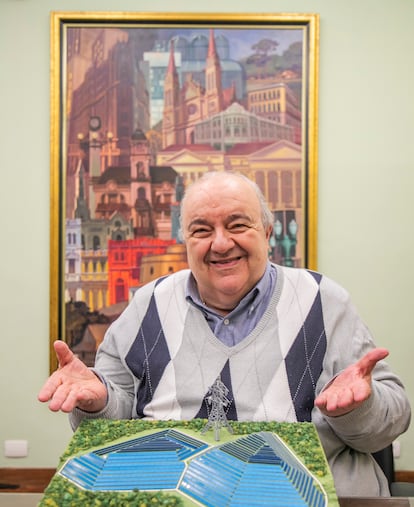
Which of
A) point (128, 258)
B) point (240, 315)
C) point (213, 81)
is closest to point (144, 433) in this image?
point (240, 315)

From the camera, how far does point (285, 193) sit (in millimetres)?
2799

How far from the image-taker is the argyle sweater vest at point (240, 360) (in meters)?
1.45

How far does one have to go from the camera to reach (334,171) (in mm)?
2799

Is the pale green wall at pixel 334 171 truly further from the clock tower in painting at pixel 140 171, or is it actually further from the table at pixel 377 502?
the table at pixel 377 502

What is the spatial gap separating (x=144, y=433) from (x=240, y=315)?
561 millimetres

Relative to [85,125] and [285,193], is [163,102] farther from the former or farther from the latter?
[285,193]

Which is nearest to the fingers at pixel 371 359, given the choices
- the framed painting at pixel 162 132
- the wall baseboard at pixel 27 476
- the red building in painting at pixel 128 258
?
the framed painting at pixel 162 132

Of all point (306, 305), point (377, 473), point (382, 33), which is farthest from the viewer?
point (382, 33)

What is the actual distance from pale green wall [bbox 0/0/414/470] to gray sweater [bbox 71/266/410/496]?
1.25 m

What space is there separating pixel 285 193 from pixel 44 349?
1.43m

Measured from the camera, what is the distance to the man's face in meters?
1.56

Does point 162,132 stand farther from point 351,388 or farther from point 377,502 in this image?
point 377,502

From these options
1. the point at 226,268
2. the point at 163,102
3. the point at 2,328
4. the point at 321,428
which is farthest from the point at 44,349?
the point at 321,428

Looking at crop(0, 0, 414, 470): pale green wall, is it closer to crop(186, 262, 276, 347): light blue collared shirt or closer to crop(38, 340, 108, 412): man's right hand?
crop(186, 262, 276, 347): light blue collared shirt
